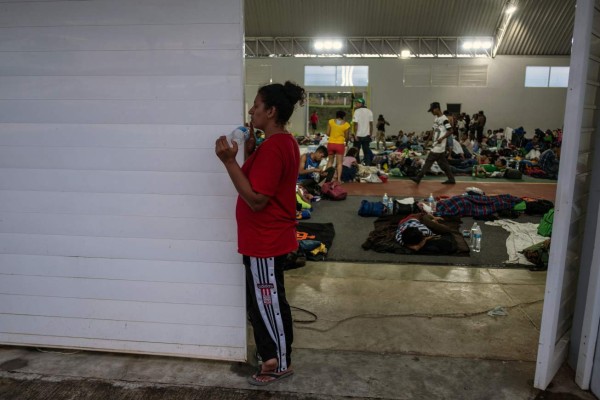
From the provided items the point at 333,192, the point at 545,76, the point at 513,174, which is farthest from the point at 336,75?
the point at 333,192

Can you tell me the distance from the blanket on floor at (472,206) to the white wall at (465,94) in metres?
17.6

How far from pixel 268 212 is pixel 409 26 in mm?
21633

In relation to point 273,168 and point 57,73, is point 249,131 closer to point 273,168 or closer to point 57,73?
point 273,168

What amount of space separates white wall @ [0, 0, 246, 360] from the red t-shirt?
1.03 ft

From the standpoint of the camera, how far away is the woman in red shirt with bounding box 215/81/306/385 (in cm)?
245

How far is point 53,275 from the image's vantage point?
10.2 ft

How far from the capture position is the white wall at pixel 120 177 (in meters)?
2.81

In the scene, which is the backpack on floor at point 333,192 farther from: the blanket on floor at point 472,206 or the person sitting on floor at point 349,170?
the person sitting on floor at point 349,170

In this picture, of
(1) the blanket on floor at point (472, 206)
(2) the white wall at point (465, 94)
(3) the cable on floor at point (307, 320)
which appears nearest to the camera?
(3) the cable on floor at point (307, 320)

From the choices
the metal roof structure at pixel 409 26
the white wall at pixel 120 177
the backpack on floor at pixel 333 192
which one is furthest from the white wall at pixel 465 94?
the white wall at pixel 120 177

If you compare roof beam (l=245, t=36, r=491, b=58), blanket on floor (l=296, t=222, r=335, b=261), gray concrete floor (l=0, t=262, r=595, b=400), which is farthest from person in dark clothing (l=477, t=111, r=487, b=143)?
gray concrete floor (l=0, t=262, r=595, b=400)

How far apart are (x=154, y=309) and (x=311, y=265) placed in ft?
7.61

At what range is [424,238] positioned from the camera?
5.68 meters

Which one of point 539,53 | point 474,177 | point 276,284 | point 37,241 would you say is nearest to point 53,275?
point 37,241
